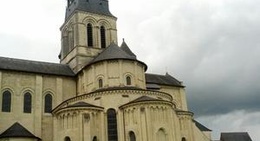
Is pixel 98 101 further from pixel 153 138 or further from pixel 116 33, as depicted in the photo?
pixel 116 33

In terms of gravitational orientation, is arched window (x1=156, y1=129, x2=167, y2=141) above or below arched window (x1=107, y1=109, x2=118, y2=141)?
below

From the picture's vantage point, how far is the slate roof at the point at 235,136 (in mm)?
66706

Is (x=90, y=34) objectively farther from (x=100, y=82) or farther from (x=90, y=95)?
(x=90, y=95)

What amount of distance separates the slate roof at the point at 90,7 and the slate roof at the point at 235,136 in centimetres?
3465

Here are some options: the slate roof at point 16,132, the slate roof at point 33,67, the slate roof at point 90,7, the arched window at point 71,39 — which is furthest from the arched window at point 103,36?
the slate roof at point 16,132

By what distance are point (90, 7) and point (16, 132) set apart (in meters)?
21.1

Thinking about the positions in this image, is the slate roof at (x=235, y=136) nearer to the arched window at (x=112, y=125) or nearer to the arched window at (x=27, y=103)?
the arched window at (x=112, y=125)

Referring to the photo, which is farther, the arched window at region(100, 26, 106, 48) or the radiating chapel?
the arched window at region(100, 26, 106, 48)

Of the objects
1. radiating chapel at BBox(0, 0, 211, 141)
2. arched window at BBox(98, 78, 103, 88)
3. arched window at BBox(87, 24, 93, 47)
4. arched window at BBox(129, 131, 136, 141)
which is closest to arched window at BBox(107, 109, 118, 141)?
radiating chapel at BBox(0, 0, 211, 141)

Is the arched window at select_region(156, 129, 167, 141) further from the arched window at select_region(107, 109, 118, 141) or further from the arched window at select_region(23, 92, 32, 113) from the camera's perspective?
the arched window at select_region(23, 92, 32, 113)

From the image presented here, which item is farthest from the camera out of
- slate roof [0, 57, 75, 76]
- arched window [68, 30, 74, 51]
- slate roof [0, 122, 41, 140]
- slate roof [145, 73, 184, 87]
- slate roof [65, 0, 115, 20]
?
slate roof [65, 0, 115, 20]

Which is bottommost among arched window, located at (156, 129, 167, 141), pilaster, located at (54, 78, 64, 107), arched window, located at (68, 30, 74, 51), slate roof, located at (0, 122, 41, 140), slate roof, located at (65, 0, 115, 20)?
arched window, located at (156, 129, 167, 141)

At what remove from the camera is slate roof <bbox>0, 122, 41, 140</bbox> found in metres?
32.9

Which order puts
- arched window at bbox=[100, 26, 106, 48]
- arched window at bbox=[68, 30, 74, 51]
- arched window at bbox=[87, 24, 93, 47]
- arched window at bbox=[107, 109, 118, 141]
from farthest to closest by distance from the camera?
arched window at bbox=[68, 30, 74, 51]
arched window at bbox=[100, 26, 106, 48]
arched window at bbox=[87, 24, 93, 47]
arched window at bbox=[107, 109, 118, 141]
